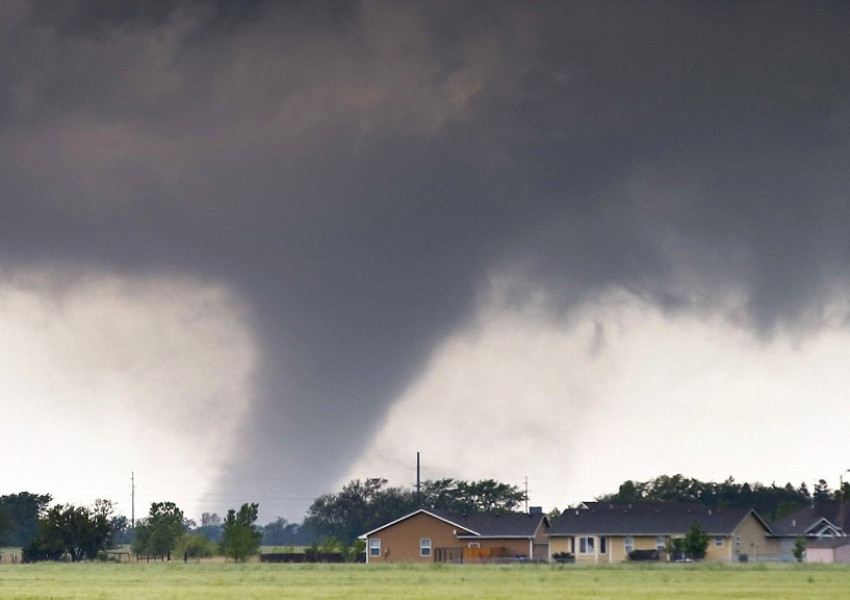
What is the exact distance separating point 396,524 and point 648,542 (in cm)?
2197

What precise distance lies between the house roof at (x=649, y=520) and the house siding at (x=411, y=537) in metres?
9.62

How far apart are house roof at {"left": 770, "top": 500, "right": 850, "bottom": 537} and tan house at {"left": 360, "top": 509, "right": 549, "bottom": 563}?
74.4ft

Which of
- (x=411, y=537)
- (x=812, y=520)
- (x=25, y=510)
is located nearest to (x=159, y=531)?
(x=411, y=537)

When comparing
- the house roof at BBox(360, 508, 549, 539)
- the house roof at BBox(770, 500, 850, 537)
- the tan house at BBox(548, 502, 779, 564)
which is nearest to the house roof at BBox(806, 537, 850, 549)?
the house roof at BBox(770, 500, 850, 537)

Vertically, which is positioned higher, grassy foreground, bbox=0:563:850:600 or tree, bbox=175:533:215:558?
tree, bbox=175:533:215:558

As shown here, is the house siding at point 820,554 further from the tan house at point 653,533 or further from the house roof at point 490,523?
the house roof at point 490,523

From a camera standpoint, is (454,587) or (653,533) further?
(653,533)

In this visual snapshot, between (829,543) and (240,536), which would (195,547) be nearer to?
(240,536)

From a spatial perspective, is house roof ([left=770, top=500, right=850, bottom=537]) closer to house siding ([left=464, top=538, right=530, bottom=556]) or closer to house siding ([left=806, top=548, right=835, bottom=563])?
house siding ([left=806, top=548, right=835, bottom=563])

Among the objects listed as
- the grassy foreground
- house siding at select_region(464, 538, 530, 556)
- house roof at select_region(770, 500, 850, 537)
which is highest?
house roof at select_region(770, 500, 850, 537)

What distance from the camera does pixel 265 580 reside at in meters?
57.0

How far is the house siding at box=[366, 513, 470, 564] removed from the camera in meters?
116

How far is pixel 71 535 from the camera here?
111062 millimetres

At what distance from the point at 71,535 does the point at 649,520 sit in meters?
49.7
